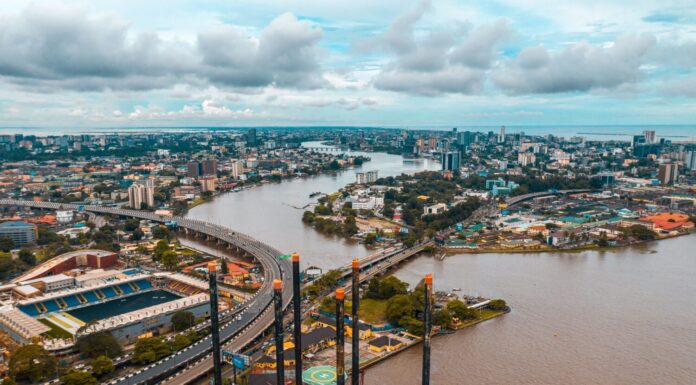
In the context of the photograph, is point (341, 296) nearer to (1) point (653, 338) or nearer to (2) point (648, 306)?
(1) point (653, 338)

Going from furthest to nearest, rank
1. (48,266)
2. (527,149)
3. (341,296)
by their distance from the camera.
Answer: (527,149) < (48,266) < (341,296)

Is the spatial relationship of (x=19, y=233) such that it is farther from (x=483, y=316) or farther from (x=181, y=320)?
(x=483, y=316)

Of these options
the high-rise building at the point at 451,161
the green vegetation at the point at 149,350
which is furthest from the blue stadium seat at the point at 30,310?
the high-rise building at the point at 451,161

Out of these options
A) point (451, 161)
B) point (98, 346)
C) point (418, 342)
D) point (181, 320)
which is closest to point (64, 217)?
point (181, 320)

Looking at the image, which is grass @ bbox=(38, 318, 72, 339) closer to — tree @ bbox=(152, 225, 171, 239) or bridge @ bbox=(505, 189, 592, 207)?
tree @ bbox=(152, 225, 171, 239)

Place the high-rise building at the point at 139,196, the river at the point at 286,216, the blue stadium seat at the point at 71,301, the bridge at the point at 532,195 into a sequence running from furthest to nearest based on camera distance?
the bridge at the point at 532,195 < the high-rise building at the point at 139,196 < the river at the point at 286,216 < the blue stadium seat at the point at 71,301

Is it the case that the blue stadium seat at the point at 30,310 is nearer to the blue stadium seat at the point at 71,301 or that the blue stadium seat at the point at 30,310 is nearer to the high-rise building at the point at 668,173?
the blue stadium seat at the point at 71,301

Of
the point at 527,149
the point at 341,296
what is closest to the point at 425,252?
the point at 341,296
